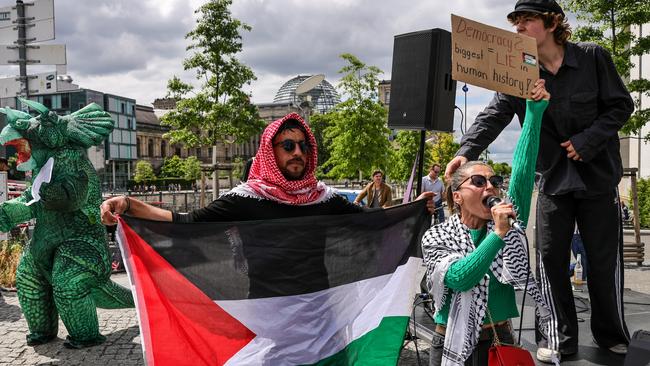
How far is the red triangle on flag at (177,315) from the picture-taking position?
2.76 metres

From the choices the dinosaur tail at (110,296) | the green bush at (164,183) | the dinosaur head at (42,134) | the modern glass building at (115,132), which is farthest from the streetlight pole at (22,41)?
the green bush at (164,183)

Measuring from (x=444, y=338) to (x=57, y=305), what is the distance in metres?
3.69

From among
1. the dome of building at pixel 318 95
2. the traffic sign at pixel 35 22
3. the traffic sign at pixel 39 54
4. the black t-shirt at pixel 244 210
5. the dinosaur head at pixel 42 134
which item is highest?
the dome of building at pixel 318 95

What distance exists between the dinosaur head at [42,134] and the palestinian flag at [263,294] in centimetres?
277

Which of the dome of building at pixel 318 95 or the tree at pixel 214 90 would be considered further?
the dome of building at pixel 318 95

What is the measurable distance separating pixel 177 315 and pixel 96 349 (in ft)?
9.30

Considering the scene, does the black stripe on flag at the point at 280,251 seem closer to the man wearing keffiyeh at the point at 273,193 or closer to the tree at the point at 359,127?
the man wearing keffiyeh at the point at 273,193

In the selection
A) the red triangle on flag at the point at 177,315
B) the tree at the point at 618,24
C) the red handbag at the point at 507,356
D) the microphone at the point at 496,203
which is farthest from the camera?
the tree at the point at 618,24

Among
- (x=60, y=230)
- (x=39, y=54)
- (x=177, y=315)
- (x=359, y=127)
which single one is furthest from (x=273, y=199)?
(x=359, y=127)

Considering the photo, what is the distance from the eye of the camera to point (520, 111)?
147 inches

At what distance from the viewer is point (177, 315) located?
111 inches

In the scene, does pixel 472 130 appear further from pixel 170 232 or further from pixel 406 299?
pixel 170 232

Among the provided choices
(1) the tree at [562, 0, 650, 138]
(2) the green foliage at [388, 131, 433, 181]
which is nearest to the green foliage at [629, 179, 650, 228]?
(1) the tree at [562, 0, 650, 138]

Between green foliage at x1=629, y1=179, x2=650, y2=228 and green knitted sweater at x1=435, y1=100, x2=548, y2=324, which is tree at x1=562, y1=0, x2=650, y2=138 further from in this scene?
green knitted sweater at x1=435, y1=100, x2=548, y2=324
